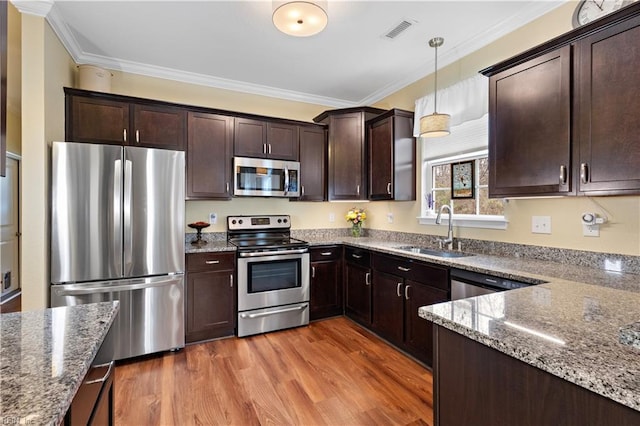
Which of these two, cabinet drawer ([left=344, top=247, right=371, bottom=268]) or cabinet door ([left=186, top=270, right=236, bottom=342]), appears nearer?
cabinet door ([left=186, top=270, right=236, bottom=342])

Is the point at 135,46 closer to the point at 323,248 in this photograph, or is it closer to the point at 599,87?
the point at 323,248

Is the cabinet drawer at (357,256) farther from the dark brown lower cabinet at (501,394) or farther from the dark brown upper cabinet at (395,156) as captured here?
the dark brown lower cabinet at (501,394)

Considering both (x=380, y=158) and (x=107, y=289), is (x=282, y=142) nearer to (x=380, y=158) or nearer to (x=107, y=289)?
(x=380, y=158)

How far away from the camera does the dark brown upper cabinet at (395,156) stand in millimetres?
3381

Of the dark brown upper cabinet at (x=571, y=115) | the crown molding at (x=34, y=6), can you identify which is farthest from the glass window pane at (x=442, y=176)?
the crown molding at (x=34, y=6)

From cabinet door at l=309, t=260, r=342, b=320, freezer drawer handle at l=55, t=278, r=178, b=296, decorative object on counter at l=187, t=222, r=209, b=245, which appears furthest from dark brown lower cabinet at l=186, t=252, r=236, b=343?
cabinet door at l=309, t=260, r=342, b=320

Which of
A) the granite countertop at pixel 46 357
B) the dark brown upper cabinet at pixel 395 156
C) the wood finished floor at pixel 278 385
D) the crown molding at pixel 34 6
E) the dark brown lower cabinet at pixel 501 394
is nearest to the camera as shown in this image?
the granite countertop at pixel 46 357

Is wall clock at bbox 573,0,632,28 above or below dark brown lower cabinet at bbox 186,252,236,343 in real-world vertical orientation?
above

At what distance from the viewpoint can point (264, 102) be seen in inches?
157

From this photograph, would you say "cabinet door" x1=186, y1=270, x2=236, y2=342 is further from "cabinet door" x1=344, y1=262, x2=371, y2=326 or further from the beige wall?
"cabinet door" x1=344, y1=262, x2=371, y2=326

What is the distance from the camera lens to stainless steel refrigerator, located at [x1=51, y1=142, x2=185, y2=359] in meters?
2.42

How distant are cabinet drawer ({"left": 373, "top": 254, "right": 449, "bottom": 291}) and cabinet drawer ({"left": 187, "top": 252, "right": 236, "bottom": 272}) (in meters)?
1.45

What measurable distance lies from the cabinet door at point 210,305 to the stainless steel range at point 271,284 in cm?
11

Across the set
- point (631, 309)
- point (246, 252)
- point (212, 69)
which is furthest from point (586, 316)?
point (212, 69)
